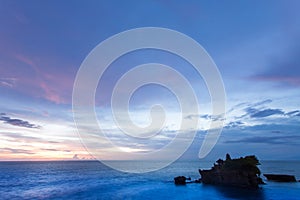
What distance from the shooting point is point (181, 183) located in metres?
88.4

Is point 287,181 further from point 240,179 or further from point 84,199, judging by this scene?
point 84,199

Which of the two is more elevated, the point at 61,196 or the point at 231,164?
the point at 231,164

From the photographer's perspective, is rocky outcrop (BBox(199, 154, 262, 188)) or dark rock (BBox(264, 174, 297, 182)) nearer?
rocky outcrop (BBox(199, 154, 262, 188))

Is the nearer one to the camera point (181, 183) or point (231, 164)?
point (231, 164)

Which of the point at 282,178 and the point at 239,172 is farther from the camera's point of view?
the point at 282,178

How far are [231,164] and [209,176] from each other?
1386cm

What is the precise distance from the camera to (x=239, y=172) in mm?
73125

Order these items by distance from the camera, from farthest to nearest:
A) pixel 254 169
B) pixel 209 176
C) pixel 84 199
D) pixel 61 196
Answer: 1. pixel 209 176
2. pixel 254 169
3. pixel 61 196
4. pixel 84 199

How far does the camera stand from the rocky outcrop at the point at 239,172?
234 feet

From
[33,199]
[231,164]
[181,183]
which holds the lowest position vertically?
[33,199]

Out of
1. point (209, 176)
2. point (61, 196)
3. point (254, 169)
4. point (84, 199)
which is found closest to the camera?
point (84, 199)

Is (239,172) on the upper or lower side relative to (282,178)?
upper

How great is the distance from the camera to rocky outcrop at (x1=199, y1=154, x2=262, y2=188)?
71438mm

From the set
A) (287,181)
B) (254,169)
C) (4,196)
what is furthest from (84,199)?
(287,181)
